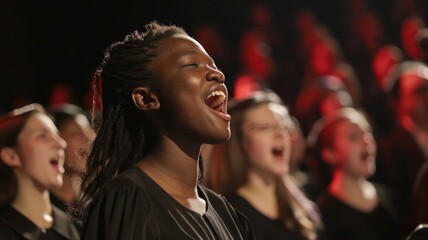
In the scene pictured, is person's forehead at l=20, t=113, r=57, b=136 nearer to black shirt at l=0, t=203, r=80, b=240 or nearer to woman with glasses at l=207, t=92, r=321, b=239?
black shirt at l=0, t=203, r=80, b=240

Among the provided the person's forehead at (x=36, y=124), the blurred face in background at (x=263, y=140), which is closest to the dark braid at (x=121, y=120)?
the person's forehead at (x=36, y=124)

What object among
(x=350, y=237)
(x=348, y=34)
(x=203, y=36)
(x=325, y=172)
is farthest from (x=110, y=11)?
(x=350, y=237)

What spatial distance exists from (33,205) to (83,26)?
7.29 meters

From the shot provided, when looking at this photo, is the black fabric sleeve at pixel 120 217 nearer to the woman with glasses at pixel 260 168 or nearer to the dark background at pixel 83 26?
the woman with glasses at pixel 260 168

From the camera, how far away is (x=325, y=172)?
6031 millimetres

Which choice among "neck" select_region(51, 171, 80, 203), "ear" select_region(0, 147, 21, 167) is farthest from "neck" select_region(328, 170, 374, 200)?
"ear" select_region(0, 147, 21, 167)

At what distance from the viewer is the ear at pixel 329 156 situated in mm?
5715

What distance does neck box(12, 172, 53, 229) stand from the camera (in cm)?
413

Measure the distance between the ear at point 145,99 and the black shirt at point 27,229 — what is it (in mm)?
1594

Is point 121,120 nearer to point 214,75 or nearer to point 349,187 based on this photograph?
point 214,75

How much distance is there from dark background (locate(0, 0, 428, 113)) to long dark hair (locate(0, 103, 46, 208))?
6497 mm

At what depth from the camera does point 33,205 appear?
165 inches

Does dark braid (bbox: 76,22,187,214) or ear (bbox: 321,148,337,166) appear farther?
ear (bbox: 321,148,337,166)

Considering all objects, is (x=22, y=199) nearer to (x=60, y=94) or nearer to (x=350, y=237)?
(x=350, y=237)
